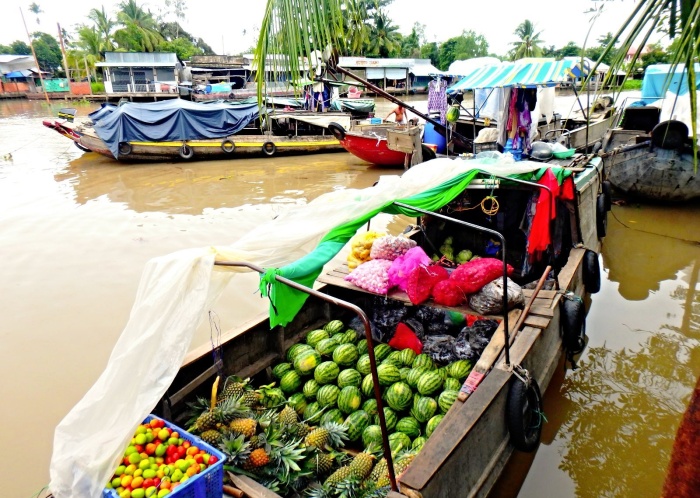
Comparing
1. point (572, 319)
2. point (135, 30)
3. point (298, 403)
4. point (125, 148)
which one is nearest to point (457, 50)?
point (135, 30)

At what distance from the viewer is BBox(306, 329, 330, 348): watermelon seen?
179 inches

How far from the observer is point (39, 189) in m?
12.9

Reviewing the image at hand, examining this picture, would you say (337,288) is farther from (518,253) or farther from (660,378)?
(660,378)

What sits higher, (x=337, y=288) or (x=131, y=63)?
(x=131, y=63)

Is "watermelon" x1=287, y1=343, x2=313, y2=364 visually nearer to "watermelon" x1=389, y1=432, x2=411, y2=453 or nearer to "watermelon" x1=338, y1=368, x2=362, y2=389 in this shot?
"watermelon" x1=338, y1=368, x2=362, y2=389

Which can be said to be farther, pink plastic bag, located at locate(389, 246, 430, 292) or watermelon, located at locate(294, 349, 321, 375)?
pink plastic bag, located at locate(389, 246, 430, 292)

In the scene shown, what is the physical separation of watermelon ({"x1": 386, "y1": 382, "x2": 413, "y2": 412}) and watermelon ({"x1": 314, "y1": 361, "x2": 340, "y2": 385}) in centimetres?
52

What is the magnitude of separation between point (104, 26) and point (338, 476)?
54412 millimetres

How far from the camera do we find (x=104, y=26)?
1789 inches

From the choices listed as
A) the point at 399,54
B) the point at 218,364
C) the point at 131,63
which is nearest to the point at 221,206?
the point at 218,364

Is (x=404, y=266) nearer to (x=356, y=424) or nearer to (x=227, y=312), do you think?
(x=356, y=424)

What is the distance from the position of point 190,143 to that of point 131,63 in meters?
25.7

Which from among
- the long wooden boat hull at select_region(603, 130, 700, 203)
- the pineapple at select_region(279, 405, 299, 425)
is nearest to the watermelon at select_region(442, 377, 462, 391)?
the pineapple at select_region(279, 405, 299, 425)

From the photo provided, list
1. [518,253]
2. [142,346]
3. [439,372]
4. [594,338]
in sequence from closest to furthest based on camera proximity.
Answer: [142,346] < [439,372] < [594,338] < [518,253]
